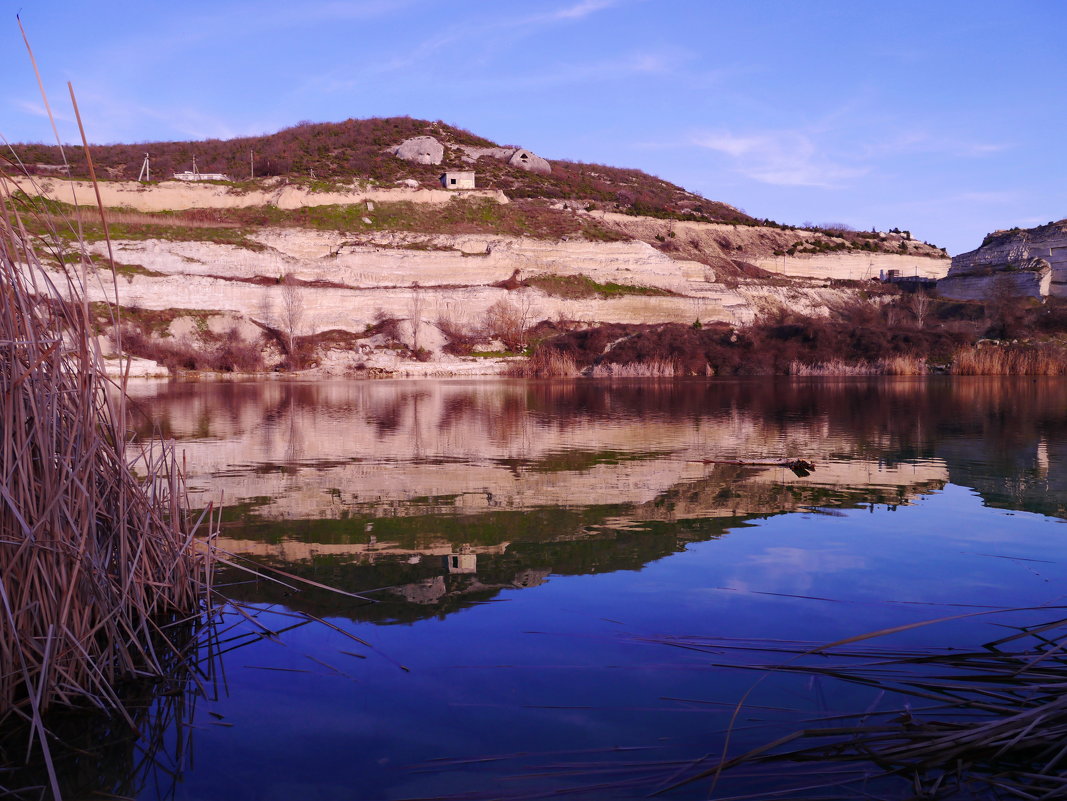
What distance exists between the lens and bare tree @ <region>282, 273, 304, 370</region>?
37.8 m

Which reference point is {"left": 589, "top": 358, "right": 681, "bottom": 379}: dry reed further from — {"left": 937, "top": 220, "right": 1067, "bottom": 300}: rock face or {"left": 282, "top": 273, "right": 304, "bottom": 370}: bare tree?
{"left": 937, "top": 220, "right": 1067, "bottom": 300}: rock face

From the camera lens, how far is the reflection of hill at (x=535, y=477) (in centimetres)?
484

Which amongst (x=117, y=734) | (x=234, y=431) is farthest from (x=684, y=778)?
(x=234, y=431)

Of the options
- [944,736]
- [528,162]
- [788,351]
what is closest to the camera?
[944,736]

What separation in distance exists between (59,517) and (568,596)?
2343 mm

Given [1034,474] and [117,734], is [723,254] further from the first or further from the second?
[117,734]

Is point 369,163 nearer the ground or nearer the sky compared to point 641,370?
nearer the sky

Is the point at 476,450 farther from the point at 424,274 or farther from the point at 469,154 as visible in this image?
the point at 469,154

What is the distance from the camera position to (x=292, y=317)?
38.5 m

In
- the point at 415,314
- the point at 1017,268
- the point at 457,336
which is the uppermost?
the point at 1017,268

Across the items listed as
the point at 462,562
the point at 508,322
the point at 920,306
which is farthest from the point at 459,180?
the point at 462,562

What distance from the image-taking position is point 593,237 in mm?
53562

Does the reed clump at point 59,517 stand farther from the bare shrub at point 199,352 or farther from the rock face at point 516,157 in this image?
the rock face at point 516,157

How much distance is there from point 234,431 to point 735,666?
11.0 metres
